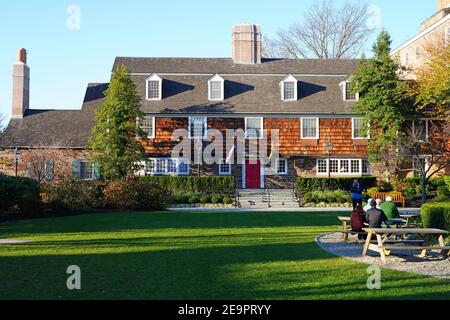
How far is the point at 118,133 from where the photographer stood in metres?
33.8

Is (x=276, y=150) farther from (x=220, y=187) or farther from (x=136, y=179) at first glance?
(x=136, y=179)

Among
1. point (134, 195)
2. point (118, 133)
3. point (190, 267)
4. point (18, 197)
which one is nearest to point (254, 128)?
point (118, 133)

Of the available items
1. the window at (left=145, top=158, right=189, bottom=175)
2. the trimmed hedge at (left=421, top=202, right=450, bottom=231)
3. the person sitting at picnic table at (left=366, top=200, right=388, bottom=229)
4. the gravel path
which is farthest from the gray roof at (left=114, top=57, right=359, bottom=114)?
the person sitting at picnic table at (left=366, top=200, right=388, bottom=229)

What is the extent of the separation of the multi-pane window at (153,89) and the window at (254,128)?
6476mm

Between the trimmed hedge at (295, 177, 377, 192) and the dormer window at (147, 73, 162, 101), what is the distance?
1132 centimetres

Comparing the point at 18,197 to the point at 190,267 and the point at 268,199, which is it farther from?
the point at 268,199

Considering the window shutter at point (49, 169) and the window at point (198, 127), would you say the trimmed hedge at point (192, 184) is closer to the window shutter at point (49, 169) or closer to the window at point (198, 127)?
the window at point (198, 127)

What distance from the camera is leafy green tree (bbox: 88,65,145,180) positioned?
33.1m

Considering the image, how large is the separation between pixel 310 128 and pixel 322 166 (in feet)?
8.90

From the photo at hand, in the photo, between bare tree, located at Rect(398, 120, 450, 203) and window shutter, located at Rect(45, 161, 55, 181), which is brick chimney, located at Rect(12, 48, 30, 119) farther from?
bare tree, located at Rect(398, 120, 450, 203)

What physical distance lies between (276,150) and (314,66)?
7890 millimetres

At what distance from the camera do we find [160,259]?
37.0 ft

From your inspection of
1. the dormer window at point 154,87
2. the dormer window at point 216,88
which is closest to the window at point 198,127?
the dormer window at point 216,88
